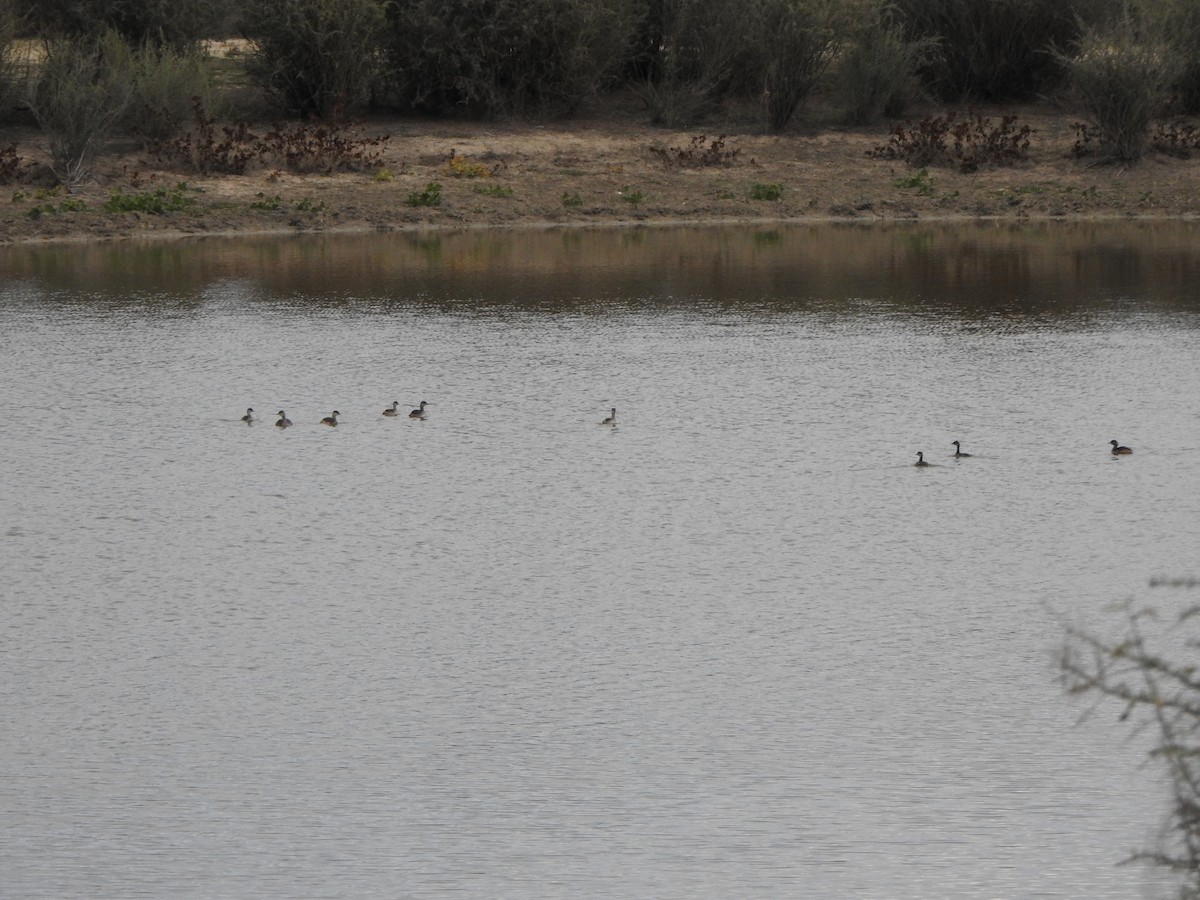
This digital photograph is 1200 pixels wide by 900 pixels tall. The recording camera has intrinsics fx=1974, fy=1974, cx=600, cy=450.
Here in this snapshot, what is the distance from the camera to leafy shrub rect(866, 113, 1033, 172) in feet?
120

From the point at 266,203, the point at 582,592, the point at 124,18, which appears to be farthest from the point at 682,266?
the point at 582,592

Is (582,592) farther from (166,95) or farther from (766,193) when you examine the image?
(166,95)

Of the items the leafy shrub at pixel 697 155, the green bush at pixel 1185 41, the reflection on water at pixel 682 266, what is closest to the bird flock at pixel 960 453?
the reflection on water at pixel 682 266

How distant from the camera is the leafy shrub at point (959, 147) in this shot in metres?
36.5

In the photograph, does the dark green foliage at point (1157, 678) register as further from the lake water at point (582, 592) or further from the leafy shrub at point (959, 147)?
the leafy shrub at point (959, 147)

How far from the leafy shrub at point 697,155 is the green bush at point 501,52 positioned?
3240mm

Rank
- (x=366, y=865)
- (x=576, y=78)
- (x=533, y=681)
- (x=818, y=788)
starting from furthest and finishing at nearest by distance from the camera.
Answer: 1. (x=576, y=78)
2. (x=533, y=681)
3. (x=818, y=788)
4. (x=366, y=865)

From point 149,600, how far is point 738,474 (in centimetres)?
528

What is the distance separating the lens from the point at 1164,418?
17.9 metres

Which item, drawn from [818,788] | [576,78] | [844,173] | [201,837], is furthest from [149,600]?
[576,78]

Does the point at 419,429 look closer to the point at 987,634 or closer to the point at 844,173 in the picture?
the point at 987,634

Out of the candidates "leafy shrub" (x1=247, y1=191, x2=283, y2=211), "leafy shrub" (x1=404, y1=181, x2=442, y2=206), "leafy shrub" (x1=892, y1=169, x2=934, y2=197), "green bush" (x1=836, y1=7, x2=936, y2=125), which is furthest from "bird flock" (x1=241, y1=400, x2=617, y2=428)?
"green bush" (x1=836, y1=7, x2=936, y2=125)

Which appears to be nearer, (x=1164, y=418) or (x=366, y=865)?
(x=366, y=865)

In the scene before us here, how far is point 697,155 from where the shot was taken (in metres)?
36.9
